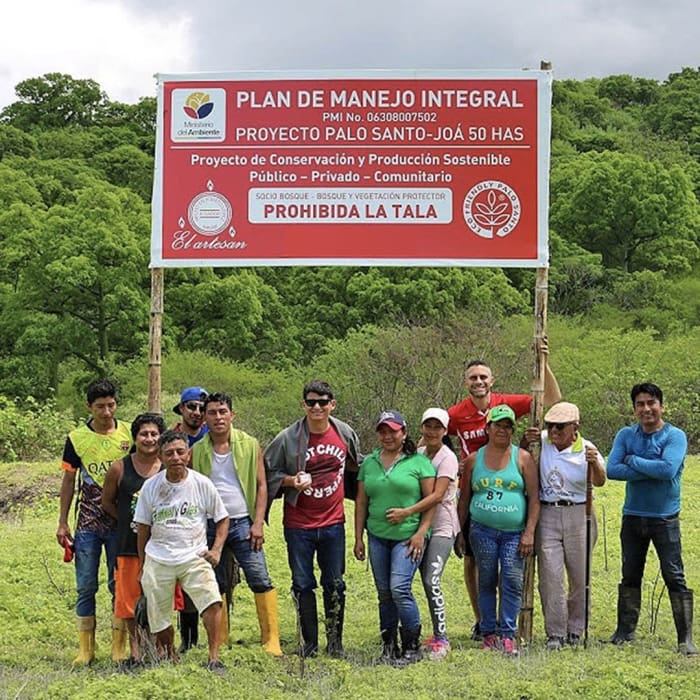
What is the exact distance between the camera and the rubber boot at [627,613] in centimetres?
613

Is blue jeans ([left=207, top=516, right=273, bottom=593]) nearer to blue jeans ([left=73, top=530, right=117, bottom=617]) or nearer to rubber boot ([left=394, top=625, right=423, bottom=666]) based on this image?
blue jeans ([left=73, top=530, right=117, bottom=617])

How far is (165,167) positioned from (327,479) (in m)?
2.61

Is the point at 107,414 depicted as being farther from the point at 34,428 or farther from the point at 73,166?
the point at 73,166

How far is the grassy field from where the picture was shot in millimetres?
4891

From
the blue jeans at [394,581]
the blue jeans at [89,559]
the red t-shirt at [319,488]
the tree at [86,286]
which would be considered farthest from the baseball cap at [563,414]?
the tree at [86,286]

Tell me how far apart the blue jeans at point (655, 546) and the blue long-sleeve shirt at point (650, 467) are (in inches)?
2.3

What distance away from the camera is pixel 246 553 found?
229 inches

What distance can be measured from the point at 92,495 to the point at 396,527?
1926mm

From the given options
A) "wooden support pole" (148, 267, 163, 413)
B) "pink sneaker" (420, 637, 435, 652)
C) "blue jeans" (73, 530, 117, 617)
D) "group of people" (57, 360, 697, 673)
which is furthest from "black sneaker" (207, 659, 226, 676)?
"wooden support pole" (148, 267, 163, 413)

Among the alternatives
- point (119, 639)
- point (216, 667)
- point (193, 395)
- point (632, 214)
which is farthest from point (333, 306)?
point (216, 667)

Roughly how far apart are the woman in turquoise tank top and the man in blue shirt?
0.58 meters

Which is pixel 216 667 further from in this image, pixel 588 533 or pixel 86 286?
pixel 86 286

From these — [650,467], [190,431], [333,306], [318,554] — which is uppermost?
[333,306]

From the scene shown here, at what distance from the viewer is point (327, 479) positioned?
5.79m
